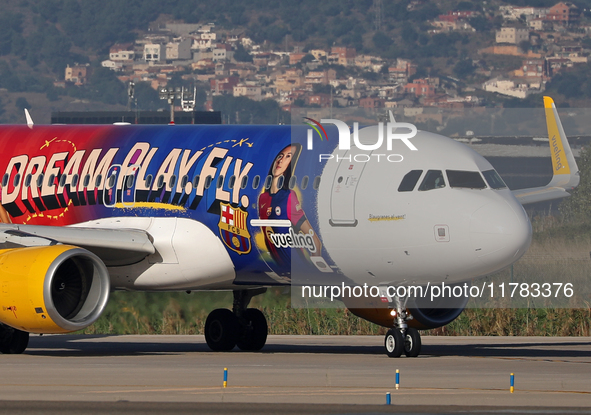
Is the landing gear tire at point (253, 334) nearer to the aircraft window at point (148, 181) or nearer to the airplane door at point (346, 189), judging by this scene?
the aircraft window at point (148, 181)

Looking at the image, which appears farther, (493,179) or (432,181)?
(493,179)

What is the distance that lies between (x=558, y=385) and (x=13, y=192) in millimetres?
13170

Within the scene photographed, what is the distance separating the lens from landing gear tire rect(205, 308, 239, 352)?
27.0m

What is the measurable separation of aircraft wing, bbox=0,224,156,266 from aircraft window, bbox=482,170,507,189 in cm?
655

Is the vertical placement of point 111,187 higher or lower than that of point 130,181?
lower

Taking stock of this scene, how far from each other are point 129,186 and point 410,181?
6264mm

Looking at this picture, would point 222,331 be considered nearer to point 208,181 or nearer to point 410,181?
point 208,181

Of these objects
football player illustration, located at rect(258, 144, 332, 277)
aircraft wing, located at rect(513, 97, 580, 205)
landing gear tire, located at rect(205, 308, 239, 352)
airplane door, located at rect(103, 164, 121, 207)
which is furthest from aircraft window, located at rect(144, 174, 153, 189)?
aircraft wing, located at rect(513, 97, 580, 205)

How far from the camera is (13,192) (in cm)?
2684

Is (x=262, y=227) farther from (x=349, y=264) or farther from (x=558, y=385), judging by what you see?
(x=558, y=385)

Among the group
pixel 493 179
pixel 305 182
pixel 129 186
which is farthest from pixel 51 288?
pixel 493 179

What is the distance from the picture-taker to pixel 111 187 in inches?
1011

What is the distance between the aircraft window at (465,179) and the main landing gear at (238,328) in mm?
6639

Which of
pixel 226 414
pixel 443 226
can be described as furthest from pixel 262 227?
pixel 226 414
